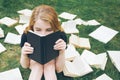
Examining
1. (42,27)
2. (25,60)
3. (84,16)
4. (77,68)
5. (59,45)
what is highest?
(42,27)

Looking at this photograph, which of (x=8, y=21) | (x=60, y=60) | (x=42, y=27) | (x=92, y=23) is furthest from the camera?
(x=92, y=23)

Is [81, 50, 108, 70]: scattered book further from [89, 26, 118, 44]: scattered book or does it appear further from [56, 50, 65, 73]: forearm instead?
[56, 50, 65, 73]: forearm

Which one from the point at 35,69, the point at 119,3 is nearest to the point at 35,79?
the point at 35,69

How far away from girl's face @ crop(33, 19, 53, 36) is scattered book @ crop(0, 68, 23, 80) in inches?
25.7

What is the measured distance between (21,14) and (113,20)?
5.07 ft

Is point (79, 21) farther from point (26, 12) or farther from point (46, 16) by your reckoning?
point (46, 16)

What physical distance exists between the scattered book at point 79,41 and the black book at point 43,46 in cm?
92

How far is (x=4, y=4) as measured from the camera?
4.15 metres

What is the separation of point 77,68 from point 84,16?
1.48 m

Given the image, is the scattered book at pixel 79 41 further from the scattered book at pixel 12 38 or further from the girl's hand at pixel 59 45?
the girl's hand at pixel 59 45

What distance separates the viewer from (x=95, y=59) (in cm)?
291

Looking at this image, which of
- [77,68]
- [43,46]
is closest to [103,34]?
[77,68]

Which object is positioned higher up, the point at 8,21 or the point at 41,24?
the point at 41,24

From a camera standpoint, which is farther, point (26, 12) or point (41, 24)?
point (26, 12)
